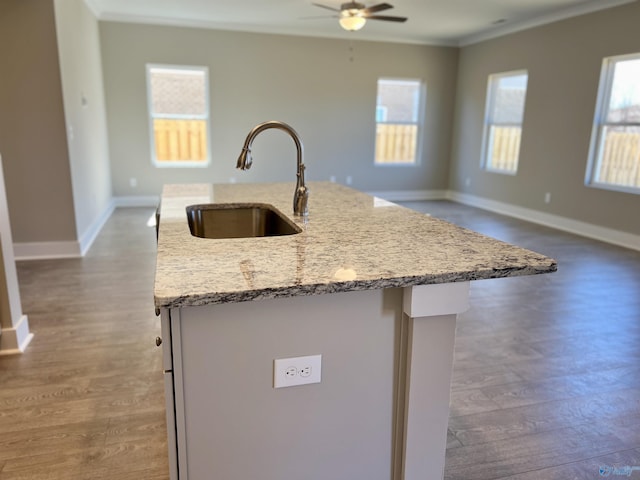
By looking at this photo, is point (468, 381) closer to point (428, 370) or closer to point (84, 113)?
point (428, 370)

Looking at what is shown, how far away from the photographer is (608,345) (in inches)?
106

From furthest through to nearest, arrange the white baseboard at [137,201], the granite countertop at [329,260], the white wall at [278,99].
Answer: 1. the white baseboard at [137,201]
2. the white wall at [278,99]
3. the granite countertop at [329,260]

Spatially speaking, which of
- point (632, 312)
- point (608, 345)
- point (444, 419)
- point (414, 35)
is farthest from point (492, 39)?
point (444, 419)

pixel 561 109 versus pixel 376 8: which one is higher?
pixel 376 8

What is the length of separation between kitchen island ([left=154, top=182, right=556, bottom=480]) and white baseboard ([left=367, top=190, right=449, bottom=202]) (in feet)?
21.8

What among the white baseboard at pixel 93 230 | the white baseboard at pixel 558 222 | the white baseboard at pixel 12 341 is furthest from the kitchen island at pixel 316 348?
the white baseboard at pixel 558 222

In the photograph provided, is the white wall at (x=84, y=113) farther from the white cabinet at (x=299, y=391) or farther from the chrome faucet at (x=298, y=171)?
the white cabinet at (x=299, y=391)

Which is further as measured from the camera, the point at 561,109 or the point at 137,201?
the point at 137,201

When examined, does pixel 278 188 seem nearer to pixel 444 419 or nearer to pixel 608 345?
pixel 444 419

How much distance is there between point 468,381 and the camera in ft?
7.51

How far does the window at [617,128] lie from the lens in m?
4.95

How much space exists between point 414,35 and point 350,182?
8.27ft

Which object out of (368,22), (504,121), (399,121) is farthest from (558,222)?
(368,22)

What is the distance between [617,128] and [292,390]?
18.0ft
